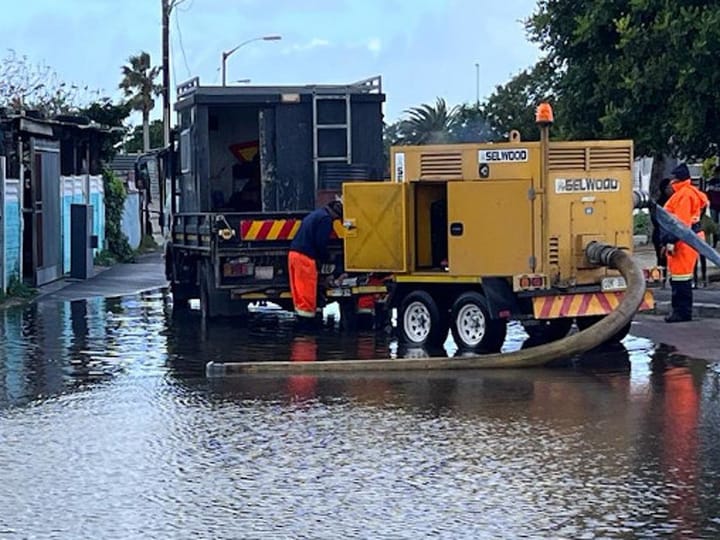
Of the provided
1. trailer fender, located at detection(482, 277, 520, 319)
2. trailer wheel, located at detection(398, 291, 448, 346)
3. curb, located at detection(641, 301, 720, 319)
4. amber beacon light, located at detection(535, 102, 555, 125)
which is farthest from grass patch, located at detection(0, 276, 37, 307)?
amber beacon light, located at detection(535, 102, 555, 125)

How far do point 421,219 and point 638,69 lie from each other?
17.5 feet

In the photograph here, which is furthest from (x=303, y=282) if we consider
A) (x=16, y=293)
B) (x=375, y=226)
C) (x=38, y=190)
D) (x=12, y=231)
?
(x=38, y=190)

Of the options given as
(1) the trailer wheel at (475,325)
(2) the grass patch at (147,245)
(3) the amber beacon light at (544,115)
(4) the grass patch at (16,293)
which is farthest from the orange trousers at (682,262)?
(2) the grass patch at (147,245)

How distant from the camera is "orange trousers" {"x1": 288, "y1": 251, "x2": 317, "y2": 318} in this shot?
695 inches

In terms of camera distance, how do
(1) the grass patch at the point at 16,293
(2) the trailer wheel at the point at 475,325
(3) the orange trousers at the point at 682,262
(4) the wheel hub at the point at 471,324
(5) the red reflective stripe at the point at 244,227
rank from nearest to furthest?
(2) the trailer wheel at the point at 475,325 → (4) the wheel hub at the point at 471,324 → (3) the orange trousers at the point at 682,262 → (5) the red reflective stripe at the point at 244,227 → (1) the grass patch at the point at 16,293

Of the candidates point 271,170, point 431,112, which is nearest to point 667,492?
point 271,170

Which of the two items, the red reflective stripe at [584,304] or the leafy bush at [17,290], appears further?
the leafy bush at [17,290]

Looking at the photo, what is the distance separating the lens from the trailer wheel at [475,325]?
14.8 metres

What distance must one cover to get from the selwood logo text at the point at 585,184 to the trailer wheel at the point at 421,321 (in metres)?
1.94

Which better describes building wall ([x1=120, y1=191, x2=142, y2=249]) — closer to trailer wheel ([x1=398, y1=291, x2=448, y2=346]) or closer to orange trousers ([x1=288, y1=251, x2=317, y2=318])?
orange trousers ([x1=288, y1=251, x2=317, y2=318])

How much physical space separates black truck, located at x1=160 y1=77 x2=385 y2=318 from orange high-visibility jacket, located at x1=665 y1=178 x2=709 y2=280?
4032 mm

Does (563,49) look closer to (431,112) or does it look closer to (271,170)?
(271,170)

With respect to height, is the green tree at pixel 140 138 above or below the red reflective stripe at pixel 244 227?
above

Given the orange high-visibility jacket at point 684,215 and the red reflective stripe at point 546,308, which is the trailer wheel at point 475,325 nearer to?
the red reflective stripe at point 546,308
